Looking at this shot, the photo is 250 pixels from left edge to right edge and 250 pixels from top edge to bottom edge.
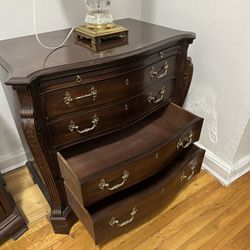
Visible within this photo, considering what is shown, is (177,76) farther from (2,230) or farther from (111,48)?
(2,230)

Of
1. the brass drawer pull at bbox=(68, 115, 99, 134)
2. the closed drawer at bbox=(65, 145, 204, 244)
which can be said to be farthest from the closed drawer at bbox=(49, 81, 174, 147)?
the closed drawer at bbox=(65, 145, 204, 244)

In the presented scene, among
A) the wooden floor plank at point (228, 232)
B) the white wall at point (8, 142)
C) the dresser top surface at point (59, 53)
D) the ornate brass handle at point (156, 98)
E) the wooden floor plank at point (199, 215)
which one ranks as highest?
the dresser top surface at point (59, 53)

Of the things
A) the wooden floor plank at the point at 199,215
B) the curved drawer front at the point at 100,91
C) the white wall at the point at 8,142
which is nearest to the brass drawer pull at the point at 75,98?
the curved drawer front at the point at 100,91

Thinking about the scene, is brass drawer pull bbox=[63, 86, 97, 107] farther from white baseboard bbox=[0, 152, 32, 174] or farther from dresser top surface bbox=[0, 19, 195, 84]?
white baseboard bbox=[0, 152, 32, 174]

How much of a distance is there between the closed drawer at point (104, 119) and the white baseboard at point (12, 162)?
2.22 feet

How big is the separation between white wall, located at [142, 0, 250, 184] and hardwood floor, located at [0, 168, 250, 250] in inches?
5.7

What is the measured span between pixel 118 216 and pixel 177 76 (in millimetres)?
699

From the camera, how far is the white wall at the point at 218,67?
1.09 metres

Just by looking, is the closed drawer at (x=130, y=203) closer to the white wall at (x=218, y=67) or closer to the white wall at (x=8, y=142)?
the white wall at (x=218, y=67)

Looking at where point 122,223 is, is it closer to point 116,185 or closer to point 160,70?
point 116,185

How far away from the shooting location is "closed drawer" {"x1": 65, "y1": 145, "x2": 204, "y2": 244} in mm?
909

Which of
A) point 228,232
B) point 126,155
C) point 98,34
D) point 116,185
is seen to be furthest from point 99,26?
point 228,232

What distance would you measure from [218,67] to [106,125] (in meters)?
0.66

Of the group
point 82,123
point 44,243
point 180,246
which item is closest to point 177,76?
point 82,123
